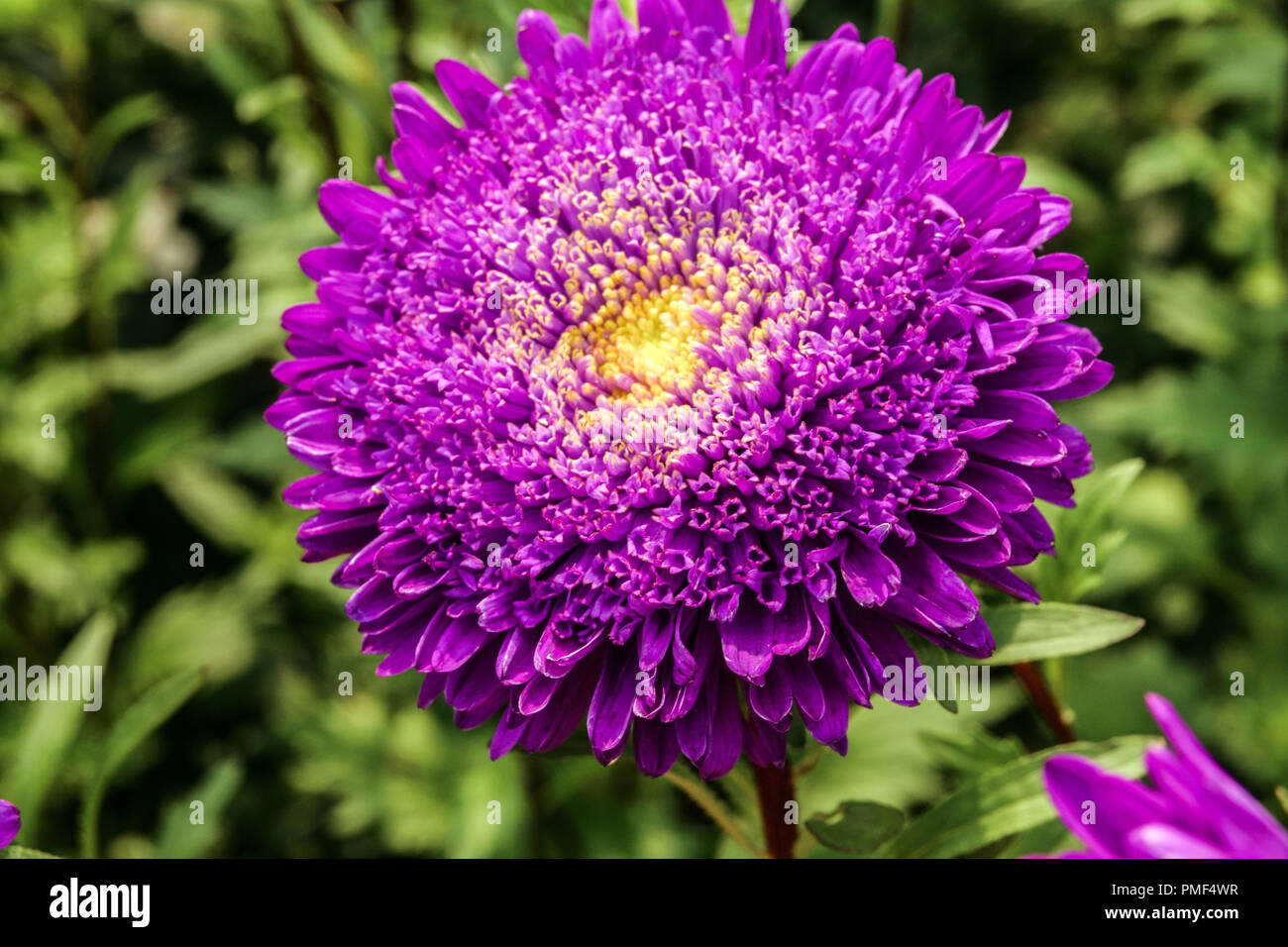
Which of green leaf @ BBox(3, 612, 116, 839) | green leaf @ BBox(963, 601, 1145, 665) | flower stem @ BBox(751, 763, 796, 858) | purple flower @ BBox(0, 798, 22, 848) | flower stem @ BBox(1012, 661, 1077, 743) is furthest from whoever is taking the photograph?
green leaf @ BBox(3, 612, 116, 839)

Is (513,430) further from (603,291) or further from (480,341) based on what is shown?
(603,291)

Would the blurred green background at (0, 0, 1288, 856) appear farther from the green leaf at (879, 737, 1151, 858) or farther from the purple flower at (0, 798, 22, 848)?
the purple flower at (0, 798, 22, 848)

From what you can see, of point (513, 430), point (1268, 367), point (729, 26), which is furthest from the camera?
point (1268, 367)

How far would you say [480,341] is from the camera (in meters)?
1.53

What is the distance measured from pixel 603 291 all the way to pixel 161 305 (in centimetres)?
223

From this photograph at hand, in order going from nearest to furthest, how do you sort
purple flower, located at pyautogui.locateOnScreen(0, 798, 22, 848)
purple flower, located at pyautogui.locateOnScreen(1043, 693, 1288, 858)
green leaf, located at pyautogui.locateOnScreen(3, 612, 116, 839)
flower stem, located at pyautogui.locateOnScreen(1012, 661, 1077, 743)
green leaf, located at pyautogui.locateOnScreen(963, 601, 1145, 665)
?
1. purple flower, located at pyautogui.locateOnScreen(1043, 693, 1288, 858)
2. purple flower, located at pyautogui.locateOnScreen(0, 798, 22, 848)
3. green leaf, located at pyautogui.locateOnScreen(963, 601, 1145, 665)
4. flower stem, located at pyautogui.locateOnScreen(1012, 661, 1077, 743)
5. green leaf, located at pyautogui.locateOnScreen(3, 612, 116, 839)

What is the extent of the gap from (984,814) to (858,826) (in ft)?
0.55

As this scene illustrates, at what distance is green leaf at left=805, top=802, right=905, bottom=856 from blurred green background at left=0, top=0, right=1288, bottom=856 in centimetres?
83

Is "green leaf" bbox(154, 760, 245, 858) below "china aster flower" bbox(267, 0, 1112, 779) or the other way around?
below

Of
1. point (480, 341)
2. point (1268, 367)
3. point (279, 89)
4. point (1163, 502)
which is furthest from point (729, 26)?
point (1163, 502)

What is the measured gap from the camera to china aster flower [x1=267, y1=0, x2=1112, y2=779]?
1.31 metres

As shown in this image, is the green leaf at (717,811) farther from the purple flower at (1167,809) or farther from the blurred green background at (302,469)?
the blurred green background at (302,469)

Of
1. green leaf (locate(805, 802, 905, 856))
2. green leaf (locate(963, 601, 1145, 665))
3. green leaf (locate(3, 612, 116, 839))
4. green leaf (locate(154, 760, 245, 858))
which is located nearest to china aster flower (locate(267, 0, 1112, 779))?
green leaf (locate(963, 601, 1145, 665))

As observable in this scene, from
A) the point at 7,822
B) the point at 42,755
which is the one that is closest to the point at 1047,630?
the point at 7,822
